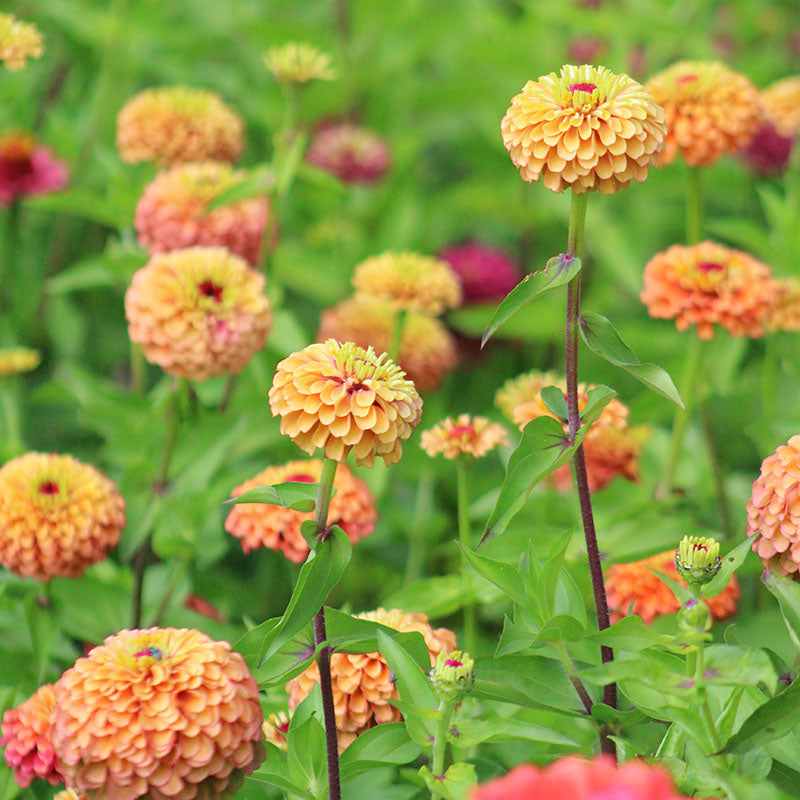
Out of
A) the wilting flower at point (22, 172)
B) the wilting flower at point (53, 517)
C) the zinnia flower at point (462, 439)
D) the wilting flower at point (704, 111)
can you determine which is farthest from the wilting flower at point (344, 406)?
the wilting flower at point (22, 172)

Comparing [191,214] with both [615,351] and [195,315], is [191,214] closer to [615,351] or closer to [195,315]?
[195,315]

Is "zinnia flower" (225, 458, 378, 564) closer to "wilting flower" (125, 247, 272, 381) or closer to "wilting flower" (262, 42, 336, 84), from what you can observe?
"wilting flower" (125, 247, 272, 381)

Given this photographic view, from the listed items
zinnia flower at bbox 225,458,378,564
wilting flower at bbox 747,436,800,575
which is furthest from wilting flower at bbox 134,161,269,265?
wilting flower at bbox 747,436,800,575

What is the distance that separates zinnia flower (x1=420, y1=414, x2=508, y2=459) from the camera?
38.9 inches

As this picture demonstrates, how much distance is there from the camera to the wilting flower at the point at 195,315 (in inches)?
42.9

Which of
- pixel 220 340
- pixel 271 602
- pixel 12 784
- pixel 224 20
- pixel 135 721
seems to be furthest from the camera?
pixel 224 20

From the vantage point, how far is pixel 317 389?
72 centimetres

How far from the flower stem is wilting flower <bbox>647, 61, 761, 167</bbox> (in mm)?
459

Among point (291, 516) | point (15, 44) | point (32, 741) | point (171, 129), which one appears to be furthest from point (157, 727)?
point (171, 129)

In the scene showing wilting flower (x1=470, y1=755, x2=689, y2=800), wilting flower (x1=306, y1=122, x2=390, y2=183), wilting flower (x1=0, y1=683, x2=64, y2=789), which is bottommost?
wilting flower (x1=0, y1=683, x2=64, y2=789)

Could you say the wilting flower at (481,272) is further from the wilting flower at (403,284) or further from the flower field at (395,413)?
the wilting flower at (403,284)

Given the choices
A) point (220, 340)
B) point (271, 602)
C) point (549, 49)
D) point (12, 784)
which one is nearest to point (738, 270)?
point (220, 340)

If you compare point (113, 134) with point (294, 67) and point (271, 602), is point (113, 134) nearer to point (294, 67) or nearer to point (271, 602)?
point (294, 67)

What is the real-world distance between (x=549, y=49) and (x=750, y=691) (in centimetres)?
180
